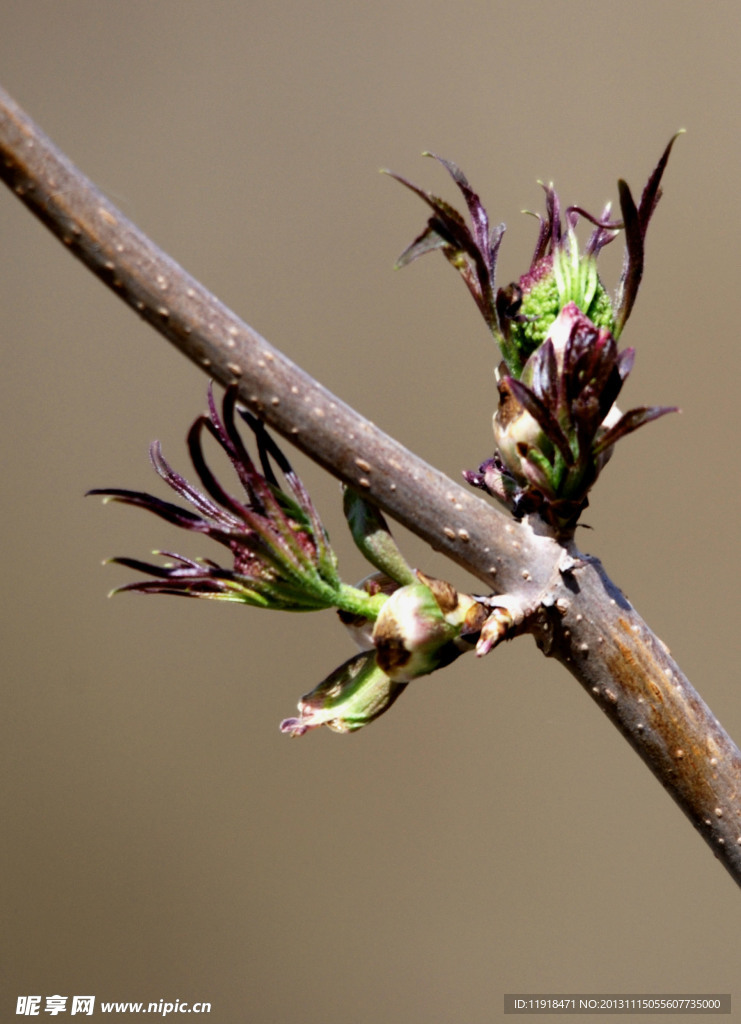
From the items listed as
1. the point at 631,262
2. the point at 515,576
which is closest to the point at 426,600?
the point at 515,576

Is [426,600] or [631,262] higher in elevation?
[631,262]

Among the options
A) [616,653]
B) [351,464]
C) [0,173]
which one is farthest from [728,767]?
[0,173]

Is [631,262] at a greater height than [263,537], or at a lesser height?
greater

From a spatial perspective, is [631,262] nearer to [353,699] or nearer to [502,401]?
[502,401]

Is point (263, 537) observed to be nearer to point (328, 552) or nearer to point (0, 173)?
point (328, 552)

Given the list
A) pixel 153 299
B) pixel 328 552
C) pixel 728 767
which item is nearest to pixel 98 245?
pixel 153 299
